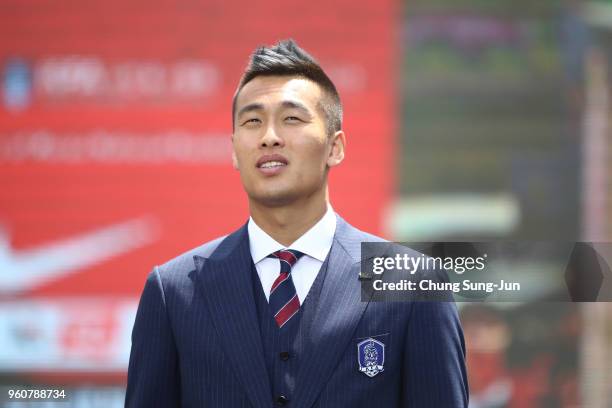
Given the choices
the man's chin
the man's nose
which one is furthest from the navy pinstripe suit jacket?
the man's nose

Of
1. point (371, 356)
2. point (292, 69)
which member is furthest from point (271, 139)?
point (371, 356)

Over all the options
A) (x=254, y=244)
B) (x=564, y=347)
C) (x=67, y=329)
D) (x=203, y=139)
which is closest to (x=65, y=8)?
(x=203, y=139)

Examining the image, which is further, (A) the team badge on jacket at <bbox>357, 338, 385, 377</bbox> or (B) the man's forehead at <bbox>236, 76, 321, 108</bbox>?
(B) the man's forehead at <bbox>236, 76, 321, 108</bbox>

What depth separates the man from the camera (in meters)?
1.77

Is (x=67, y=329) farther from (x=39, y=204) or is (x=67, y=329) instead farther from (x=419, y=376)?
(x=419, y=376)

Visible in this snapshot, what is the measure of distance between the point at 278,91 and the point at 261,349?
497mm

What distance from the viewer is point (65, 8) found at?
494 cm

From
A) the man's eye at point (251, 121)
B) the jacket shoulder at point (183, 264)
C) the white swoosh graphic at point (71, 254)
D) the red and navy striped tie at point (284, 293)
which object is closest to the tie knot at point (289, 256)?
the red and navy striped tie at point (284, 293)

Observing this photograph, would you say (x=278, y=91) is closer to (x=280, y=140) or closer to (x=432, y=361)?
(x=280, y=140)

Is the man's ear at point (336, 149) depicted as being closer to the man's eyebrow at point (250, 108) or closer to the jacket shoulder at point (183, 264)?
the man's eyebrow at point (250, 108)

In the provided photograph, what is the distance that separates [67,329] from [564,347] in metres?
2.45

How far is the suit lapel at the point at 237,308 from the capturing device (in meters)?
1.76

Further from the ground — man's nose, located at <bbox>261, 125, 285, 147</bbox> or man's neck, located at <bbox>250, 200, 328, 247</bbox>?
man's nose, located at <bbox>261, 125, 285, 147</bbox>

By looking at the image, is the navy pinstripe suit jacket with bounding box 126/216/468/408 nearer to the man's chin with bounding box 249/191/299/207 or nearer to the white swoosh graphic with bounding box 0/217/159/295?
the man's chin with bounding box 249/191/299/207
